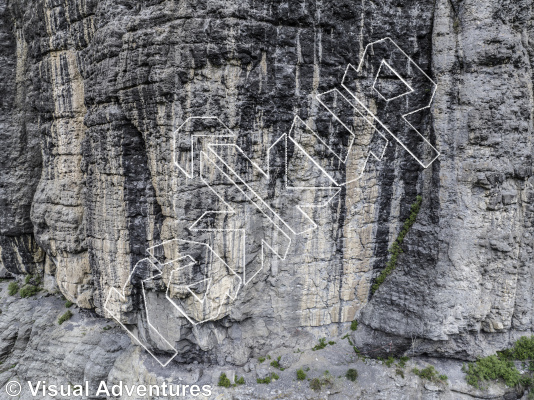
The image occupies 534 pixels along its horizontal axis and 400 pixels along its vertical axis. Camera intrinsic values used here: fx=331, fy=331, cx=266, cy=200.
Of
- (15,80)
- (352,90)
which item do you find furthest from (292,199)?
(15,80)

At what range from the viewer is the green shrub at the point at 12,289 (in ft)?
45.2

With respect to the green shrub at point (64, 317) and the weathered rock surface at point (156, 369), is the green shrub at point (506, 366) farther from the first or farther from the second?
the green shrub at point (64, 317)

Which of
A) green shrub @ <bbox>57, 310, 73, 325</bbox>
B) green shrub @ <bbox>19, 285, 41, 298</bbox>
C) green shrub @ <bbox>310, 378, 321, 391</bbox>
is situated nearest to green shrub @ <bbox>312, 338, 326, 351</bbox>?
green shrub @ <bbox>310, 378, 321, 391</bbox>

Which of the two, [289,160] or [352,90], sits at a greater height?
[352,90]

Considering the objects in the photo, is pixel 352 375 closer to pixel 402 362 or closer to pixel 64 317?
pixel 402 362

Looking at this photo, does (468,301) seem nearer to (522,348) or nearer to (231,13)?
(522,348)

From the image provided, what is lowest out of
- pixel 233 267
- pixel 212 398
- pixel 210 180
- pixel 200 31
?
pixel 212 398

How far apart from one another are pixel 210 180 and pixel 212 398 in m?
6.23

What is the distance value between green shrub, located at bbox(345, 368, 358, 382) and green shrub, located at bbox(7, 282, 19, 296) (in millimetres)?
13591

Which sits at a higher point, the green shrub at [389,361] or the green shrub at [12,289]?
the green shrub at [12,289]

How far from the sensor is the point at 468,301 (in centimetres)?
963
